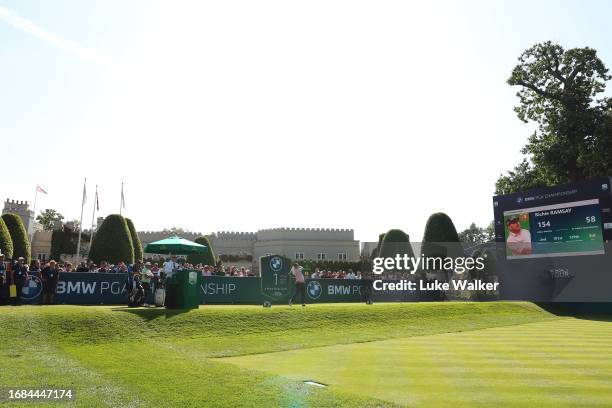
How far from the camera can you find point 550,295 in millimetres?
33188

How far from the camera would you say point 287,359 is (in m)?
13.8

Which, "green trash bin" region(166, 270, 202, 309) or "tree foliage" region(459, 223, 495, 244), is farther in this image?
"tree foliage" region(459, 223, 495, 244)

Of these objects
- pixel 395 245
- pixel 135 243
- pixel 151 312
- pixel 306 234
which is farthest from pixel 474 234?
pixel 151 312

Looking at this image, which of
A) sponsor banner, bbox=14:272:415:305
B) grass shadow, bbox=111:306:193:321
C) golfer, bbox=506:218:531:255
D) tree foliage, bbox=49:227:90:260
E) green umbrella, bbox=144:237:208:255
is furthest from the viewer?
tree foliage, bbox=49:227:90:260

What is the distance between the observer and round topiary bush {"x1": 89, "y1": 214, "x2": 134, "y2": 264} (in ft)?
111

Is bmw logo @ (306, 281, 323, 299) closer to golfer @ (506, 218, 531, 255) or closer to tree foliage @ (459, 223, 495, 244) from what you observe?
golfer @ (506, 218, 531, 255)

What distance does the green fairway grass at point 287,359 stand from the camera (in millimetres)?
8586

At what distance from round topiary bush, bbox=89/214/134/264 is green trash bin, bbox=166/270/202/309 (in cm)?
1581

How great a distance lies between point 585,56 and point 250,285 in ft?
118

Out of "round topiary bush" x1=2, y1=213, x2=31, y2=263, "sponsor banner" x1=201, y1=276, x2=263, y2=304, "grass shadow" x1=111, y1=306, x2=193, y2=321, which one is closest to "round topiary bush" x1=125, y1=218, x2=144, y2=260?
"round topiary bush" x1=2, y1=213, x2=31, y2=263

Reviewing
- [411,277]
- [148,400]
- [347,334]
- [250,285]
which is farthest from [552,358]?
[411,277]

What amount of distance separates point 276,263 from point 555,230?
19.1 meters

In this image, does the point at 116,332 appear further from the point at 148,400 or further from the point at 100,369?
the point at 148,400

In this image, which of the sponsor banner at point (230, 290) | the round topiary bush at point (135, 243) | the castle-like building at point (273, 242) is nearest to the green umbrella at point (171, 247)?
the sponsor banner at point (230, 290)
